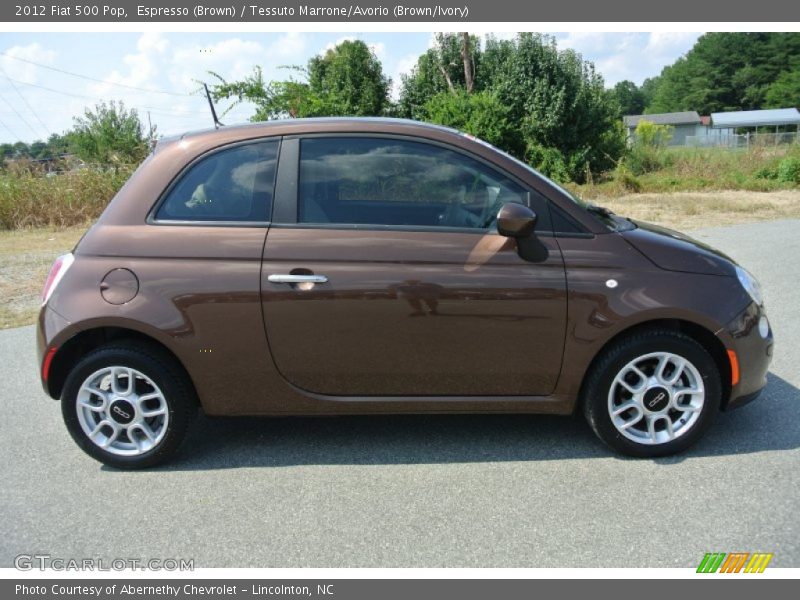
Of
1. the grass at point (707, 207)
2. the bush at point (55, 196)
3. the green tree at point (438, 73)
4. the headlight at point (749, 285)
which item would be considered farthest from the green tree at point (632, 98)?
the headlight at point (749, 285)

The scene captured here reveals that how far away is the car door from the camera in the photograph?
3.35m

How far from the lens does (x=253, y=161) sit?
3549 mm

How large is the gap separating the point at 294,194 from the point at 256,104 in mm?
15708

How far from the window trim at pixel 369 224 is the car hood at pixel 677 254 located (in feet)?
1.66

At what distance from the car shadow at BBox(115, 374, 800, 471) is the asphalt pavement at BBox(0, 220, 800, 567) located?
13mm

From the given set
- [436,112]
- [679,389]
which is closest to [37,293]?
[679,389]

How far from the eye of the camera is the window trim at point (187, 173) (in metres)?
3.47

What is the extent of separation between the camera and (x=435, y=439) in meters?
3.87

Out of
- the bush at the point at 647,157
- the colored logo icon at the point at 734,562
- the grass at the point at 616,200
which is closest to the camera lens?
the colored logo icon at the point at 734,562

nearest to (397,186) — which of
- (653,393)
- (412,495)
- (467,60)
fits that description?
(412,495)

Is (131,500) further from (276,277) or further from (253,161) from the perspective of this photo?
(253,161)

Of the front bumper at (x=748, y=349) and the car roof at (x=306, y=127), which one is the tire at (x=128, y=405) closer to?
the car roof at (x=306, y=127)

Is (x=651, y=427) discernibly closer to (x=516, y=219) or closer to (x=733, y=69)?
(x=516, y=219)

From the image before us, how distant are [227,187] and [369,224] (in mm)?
805
